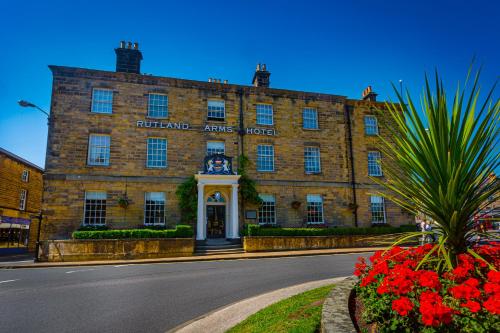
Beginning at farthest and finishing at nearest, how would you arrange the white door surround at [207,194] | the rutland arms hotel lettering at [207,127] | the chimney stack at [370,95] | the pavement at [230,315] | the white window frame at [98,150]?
the chimney stack at [370,95] → the rutland arms hotel lettering at [207,127] → the white window frame at [98,150] → the white door surround at [207,194] → the pavement at [230,315]

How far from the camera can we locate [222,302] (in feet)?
21.2

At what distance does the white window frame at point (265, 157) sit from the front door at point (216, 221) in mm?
3697

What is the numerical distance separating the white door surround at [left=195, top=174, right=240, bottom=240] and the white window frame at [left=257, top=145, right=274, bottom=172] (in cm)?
265

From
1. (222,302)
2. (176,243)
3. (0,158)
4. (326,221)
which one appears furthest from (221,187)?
(0,158)

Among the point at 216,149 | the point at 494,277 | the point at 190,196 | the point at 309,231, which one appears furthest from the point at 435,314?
the point at 216,149

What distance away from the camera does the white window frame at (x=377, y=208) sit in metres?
22.3

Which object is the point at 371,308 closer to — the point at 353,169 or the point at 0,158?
the point at 353,169

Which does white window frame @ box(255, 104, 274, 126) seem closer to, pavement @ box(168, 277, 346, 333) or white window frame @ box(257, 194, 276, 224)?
white window frame @ box(257, 194, 276, 224)

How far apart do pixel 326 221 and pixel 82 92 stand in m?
17.3

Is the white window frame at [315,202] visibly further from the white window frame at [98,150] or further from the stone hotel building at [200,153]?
the white window frame at [98,150]

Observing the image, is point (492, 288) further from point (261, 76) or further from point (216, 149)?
point (261, 76)

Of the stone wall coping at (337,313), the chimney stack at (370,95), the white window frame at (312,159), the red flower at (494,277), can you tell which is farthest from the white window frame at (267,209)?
the red flower at (494,277)

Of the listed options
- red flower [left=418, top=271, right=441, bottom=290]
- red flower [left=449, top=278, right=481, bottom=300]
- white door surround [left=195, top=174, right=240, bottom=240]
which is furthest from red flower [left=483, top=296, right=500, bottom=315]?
white door surround [left=195, top=174, right=240, bottom=240]

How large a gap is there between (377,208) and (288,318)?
20.1 meters
